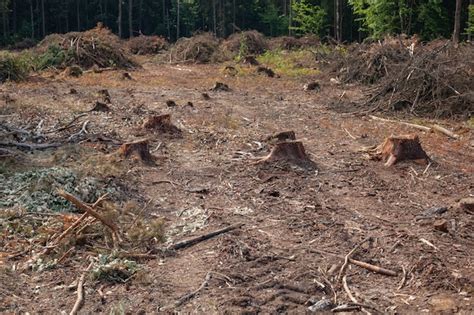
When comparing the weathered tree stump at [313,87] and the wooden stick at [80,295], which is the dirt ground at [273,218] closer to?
the wooden stick at [80,295]

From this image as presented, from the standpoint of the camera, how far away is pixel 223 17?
46.1 m

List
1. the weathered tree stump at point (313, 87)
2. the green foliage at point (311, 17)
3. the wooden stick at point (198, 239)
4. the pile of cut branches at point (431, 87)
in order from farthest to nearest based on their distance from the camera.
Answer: the green foliage at point (311, 17) < the weathered tree stump at point (313, 87) < the pile of cut branches at point (431, 87) < the wooden stick at point (198, 239)

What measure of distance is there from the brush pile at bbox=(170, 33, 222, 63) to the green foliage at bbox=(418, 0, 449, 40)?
9436 mm

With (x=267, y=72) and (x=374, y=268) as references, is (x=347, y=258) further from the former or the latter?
(x=267, y=72)

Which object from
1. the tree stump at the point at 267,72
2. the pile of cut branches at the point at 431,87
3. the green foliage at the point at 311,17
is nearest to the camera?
the pile of cut branches at the point at 431,87

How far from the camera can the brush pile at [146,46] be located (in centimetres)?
3025

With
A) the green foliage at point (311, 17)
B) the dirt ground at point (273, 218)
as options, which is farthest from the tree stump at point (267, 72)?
the green foliage at point (311, 17)

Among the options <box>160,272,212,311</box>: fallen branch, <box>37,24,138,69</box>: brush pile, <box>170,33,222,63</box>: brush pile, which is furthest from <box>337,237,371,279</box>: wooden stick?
<box>170,33,222,63</box>: brush pile

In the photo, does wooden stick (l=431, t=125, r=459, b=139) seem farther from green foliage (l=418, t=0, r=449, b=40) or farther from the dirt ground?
green foliage (l=418, t=0, r=449, b=40)

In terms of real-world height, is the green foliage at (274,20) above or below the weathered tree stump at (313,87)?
above

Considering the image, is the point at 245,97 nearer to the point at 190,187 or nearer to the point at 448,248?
the point at 190,187

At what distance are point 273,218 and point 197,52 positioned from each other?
20065mm

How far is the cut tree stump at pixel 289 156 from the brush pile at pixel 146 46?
23639 mm

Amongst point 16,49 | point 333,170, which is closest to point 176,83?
point 333,170
